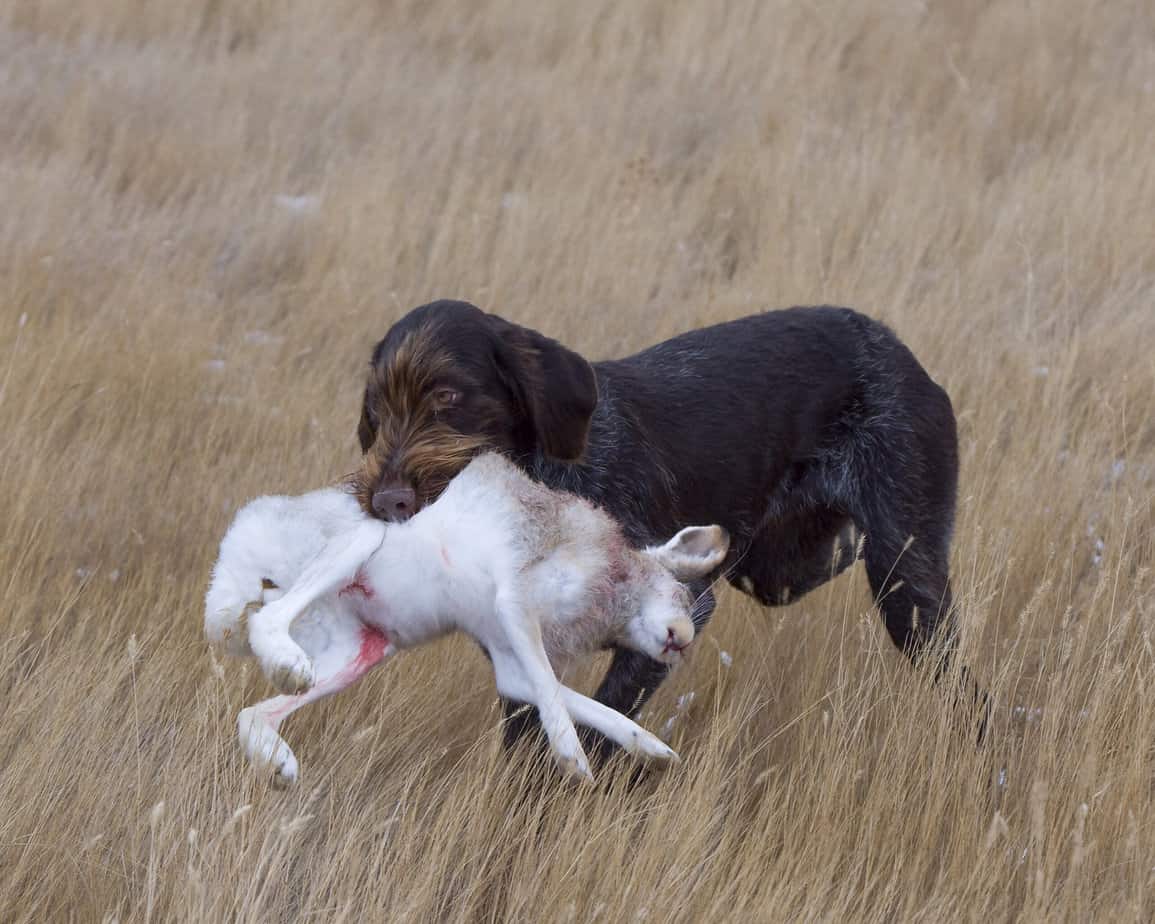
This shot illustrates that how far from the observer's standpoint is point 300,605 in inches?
93.6

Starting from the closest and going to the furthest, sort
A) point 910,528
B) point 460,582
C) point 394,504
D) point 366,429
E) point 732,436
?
1. point 460,582
2. point 394,504
3. point 366,429
4. point 732,436
5. point 910,528

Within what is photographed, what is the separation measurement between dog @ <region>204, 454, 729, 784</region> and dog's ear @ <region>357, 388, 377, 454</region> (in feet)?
1.74

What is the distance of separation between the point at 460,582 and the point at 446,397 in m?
0.64

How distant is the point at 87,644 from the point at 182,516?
0.85 meters

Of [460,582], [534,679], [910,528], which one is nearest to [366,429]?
[460,582]

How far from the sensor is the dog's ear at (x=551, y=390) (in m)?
3.07

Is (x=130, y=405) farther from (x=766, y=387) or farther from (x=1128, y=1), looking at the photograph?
(x=1128, y=1)

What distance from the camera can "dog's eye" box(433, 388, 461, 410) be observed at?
300cm

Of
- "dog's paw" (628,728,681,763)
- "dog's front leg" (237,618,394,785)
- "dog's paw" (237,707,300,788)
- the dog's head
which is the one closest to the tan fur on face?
the dog's head

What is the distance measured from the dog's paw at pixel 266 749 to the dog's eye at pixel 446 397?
0.92 meters

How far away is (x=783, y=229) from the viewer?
21.0 ft

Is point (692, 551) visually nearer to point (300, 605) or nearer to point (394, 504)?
point (394, 504)

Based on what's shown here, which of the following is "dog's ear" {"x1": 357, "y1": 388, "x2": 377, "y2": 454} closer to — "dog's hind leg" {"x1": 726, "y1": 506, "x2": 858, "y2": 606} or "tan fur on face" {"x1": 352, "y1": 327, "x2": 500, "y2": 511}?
"tan fur on face" {"x1": 352, "y1": 327, "x2": 500, "y2": 511}

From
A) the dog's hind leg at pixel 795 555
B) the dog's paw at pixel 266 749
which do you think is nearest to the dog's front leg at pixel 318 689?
the dog's paw at pixel 266 749
